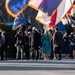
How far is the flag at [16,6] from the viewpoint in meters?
25.4

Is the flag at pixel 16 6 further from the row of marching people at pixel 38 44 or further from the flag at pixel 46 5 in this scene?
the row of marching people at pixel 38 44

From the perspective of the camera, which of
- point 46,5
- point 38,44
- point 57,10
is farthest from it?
point 46,5

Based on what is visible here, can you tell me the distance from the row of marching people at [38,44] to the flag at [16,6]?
6.79 feet

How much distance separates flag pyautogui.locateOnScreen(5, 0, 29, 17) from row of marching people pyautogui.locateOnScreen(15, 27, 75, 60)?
207 centimetres

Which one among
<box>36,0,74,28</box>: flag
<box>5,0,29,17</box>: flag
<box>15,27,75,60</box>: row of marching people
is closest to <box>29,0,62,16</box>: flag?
<box>36,0,74,28</box>: flag

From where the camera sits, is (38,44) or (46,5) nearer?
(38,44)

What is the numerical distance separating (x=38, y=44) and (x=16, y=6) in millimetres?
3433

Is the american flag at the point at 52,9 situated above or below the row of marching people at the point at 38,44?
above

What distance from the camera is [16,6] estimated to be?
83.6ft

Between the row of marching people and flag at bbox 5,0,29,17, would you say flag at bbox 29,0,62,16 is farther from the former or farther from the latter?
the row of marching people

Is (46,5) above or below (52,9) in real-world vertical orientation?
above

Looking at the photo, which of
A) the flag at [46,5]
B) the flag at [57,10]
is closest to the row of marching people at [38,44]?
the flag at [57,10]

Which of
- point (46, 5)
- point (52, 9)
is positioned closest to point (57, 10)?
point (52, 9)

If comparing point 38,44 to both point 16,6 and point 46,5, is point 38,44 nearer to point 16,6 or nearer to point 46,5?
point 46,5
